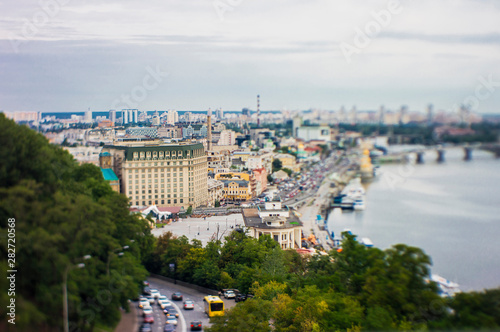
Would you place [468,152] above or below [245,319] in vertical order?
above

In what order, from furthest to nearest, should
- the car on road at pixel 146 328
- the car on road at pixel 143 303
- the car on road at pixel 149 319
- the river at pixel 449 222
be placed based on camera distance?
1. the river at pixel 449 222
2. the car on road at pixel 143 303
3. the car on road at pixel 149 319
4. the car on road at pixel 146 328

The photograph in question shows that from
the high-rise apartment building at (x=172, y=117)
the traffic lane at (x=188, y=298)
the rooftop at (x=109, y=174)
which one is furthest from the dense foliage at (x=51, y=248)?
the high-rise apartment building at (x=172, y=117)

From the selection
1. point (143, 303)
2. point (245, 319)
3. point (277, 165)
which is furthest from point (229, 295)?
point (277, 165)

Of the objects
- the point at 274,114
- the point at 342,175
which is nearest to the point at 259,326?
the point at 342,175

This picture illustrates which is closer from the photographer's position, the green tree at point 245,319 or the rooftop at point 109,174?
the green tree at point 245,319

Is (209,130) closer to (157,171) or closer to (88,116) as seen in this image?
(157,171)

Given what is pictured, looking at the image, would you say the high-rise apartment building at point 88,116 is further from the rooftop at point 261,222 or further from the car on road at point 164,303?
the car on road at point 164,303

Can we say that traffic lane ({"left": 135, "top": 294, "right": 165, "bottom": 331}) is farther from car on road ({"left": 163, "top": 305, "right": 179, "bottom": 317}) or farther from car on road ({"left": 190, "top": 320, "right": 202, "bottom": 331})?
car on road ({"left": 190, "top": 320, "right": 202, "bottom": 331})
